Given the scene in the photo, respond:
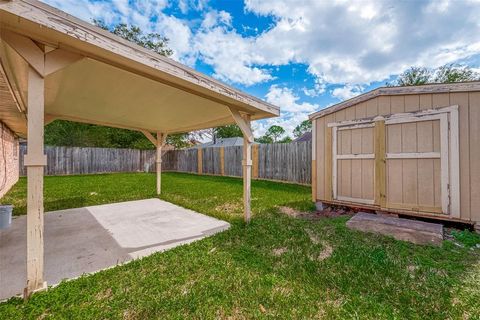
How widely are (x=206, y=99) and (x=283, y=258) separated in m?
2.34

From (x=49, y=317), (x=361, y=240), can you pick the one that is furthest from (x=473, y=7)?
(x=49, y=317)

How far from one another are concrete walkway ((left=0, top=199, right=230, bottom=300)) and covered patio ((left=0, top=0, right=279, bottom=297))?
52cm

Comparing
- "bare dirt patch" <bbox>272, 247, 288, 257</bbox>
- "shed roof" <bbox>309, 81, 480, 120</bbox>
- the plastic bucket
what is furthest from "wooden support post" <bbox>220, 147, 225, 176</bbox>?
"bare dirt patch" <bbox>272, 247, 288, 257</bbox>

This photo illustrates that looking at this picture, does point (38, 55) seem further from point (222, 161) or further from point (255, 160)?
point (222, 161)

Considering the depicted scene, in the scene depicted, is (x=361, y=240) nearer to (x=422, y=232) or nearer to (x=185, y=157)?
(x=422, y=232)

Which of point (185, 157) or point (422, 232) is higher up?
point (185, 157)

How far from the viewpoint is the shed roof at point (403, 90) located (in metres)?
3.06

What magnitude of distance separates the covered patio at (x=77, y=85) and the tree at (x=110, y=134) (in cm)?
1356

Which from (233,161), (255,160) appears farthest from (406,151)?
(233,161)

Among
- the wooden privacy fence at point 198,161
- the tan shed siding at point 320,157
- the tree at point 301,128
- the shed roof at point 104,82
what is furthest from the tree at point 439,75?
the tree at point 301,128

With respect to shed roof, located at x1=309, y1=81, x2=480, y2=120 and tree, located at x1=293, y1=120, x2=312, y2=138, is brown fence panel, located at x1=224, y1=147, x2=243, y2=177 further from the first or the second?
tree, located at x1=293, y1=120, x2=312, y2=138

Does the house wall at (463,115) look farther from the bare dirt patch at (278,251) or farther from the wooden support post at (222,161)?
the wooden support post at (222,161)

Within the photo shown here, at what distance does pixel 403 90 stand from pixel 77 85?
507 centimetres

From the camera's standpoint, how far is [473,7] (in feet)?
11.4
